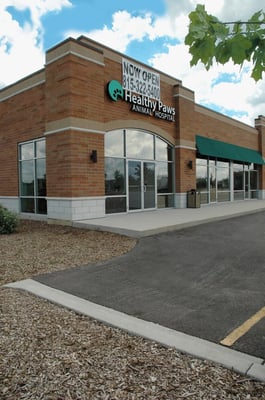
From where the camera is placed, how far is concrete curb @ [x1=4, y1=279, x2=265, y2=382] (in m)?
2.73

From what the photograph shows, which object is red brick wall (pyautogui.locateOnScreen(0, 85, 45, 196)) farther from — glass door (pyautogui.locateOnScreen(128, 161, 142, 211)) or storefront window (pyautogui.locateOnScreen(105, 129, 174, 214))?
glass door (pyautogui.locateOnScreen(128, 161, 142, 211))

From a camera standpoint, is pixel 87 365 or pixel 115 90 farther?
pixel 115 90

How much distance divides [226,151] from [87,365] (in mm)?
19396

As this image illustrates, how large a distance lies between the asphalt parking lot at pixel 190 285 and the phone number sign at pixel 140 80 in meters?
8.04

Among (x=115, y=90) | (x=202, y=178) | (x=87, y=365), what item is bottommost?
(x=87, y=365)

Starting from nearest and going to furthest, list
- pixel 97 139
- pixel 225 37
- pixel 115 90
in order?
pixel 225 37, pixel 97 139, pixel 115 90

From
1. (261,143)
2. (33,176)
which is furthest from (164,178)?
(261,143)

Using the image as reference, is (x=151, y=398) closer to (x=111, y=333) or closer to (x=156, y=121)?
(x=111, y=333)

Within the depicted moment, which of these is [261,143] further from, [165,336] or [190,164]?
[165,336]

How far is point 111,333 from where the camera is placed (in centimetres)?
341

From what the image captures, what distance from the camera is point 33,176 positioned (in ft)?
45.4

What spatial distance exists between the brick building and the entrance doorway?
5cm

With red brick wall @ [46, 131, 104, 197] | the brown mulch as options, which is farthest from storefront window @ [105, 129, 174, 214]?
the brown mulch

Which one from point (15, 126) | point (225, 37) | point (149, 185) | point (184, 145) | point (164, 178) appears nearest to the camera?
point (225, 37)
